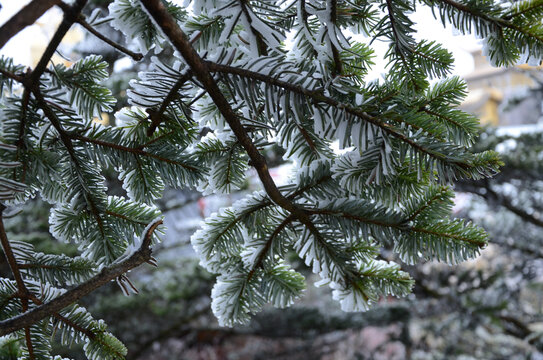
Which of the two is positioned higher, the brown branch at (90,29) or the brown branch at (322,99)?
the brown branch at (90,29)

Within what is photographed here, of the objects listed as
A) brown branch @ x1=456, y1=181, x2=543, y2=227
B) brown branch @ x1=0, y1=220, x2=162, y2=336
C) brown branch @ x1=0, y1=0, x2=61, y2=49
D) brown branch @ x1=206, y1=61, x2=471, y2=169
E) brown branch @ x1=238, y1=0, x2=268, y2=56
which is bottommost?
brown branch @ x1=0, y1=220, x2=162, y2=336

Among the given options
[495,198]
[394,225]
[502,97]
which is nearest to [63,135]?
[394,225]

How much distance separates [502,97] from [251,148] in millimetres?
2003

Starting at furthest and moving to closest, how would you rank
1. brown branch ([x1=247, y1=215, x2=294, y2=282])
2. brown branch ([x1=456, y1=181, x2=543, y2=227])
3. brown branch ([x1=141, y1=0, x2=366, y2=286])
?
brown branch ([x1=456, y1=181, x2=543, y2=227])
brown branch ([x1=247, y1=215, x2=294, y2=282])
brown branch ([x1=141, y1=0, x2=366, y2=286])

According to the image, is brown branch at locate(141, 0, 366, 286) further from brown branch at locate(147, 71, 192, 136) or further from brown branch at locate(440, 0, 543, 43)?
brown branch at locate(440, 0, 543, 43)

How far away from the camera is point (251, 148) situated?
33cm

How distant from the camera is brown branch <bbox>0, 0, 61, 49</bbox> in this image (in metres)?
0.29

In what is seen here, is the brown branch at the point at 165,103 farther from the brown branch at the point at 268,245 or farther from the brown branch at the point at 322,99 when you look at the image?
the brown branch at the point at 268,245

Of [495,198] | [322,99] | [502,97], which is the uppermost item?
[502,97]

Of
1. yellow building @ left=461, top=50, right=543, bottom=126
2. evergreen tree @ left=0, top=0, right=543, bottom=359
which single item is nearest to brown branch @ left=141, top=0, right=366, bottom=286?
evergreen tree @ left=0, top=0, right=543, bottom=359

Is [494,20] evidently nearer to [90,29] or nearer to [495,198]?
[90,29]

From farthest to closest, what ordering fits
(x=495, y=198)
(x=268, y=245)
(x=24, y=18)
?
(x=495, y=198) → (x=268, y=245) → (x=24, y=18)

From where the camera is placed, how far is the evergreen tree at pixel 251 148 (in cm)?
32

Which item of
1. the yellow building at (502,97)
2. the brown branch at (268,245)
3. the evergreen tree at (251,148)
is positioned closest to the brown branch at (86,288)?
the evergreen tree at (251,148)
